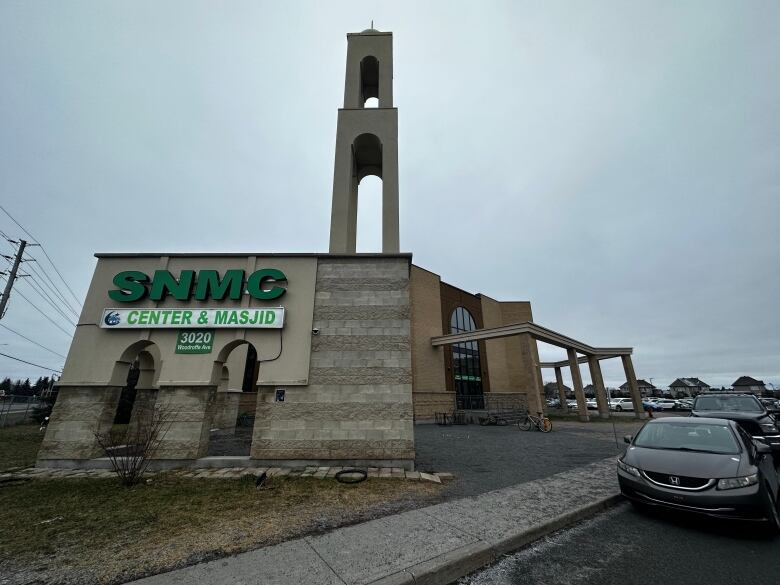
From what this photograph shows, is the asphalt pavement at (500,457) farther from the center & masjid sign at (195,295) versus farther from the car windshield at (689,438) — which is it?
the center & masjid sign at (195,295)

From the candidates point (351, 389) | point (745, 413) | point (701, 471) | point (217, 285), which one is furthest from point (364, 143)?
point (745, 413)

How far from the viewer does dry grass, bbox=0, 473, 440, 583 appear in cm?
409

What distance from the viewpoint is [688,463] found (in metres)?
5.48

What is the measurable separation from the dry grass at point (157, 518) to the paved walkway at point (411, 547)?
46 centimetres

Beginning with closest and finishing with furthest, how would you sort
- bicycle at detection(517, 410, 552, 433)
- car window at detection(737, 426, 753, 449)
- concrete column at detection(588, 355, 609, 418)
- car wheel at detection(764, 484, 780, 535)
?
1. car wheel at detection(764, 484, 780, 535)
2. car window at detection(737, 426, 753, 449)
3. bicycle at detection(517, 410, 552, 433)
4. concrete column at detection(588, 355, 609, 418)

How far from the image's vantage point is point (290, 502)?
633 centimetres

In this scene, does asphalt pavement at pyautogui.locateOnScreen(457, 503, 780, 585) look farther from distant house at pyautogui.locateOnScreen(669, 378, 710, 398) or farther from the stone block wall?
distant house at pyautogui.locateOnScreen(669, 378, 710, 398)

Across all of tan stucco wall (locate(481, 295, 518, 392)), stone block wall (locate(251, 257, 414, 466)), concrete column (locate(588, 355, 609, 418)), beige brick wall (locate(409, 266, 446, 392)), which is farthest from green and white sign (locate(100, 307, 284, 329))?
tan stucco wall (locate(481, 295, 518, 392))

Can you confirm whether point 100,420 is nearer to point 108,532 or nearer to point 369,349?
point 108,532

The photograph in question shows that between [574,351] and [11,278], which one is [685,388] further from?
[11,278]

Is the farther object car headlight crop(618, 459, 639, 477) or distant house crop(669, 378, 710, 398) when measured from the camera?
distant house crop(669, 378, 710, 398)

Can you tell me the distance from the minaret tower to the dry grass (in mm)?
7558

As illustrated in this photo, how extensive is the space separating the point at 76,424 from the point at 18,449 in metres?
5.72

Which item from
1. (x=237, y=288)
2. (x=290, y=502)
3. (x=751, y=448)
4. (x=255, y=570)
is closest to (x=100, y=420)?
(x=237, y=288)
